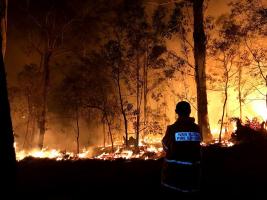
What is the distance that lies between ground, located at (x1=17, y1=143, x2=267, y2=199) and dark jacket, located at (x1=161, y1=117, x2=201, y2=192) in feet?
7.94

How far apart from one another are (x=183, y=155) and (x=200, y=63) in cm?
1166

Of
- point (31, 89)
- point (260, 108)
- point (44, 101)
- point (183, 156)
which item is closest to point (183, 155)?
point (183, 156)

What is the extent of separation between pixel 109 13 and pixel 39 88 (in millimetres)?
6963

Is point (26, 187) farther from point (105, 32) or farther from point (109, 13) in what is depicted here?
point (109, 13)

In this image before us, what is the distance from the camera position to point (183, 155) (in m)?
→ 6.43

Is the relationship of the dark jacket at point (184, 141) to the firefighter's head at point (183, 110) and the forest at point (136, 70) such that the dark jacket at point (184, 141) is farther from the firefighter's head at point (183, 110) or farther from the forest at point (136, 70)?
the forest at point (136, 70)

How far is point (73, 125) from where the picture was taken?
92.3 ft

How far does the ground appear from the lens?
9648 millimetres

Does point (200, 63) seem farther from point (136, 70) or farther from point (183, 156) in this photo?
point (183, 156)

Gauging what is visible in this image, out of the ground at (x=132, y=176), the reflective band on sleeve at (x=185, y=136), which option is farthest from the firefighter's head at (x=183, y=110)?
the ground at (x=132, y=176)

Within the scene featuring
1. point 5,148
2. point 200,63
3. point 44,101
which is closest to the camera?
point 5,148

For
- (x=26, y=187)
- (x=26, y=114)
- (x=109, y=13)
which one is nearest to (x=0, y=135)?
(x=26, y=187)

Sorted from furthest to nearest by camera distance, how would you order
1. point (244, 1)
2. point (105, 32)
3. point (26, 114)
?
point (26, 114)
point (105, 32)
point (244, 1)

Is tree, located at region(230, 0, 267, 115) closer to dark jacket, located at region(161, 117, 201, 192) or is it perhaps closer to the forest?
the forest
